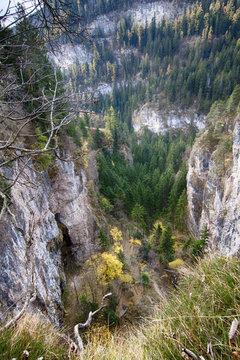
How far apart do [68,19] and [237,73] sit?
7758 cm

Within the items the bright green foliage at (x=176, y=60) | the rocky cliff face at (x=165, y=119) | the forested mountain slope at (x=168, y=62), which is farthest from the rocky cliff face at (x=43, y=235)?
the bright green foliage at (x=176, y=60)

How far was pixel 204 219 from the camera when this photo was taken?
22719 millimetres

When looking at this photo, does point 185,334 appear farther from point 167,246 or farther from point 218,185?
point 218,185

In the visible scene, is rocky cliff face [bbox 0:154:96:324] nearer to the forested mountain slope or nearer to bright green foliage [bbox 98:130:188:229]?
bright green foliage [bbox 98:130:188:229]

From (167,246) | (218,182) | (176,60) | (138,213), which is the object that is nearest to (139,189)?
(138,213)

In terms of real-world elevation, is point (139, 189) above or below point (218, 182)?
below

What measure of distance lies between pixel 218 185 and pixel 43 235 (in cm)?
1792

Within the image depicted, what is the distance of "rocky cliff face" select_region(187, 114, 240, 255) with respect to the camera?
16.4m

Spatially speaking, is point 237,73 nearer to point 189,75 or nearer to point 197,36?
point 189,75

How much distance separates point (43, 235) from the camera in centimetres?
1045

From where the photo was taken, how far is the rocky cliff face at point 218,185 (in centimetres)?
1642

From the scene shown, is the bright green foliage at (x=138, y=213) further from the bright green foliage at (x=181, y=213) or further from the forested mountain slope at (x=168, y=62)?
the forested mountain slope at (x=168, y=62)

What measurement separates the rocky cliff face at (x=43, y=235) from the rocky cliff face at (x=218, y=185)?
11652 millimetres

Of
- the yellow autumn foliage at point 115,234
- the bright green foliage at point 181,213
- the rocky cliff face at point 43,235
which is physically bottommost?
the bright green foliage at point 181,213
